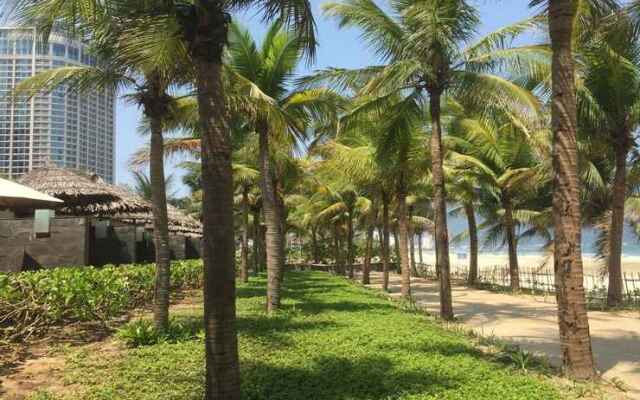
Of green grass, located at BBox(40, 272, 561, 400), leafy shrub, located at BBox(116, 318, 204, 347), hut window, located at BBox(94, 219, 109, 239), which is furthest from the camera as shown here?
hut window, located at BBox(94, 219, 109, 239)

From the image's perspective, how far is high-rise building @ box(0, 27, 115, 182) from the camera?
29.9 ft

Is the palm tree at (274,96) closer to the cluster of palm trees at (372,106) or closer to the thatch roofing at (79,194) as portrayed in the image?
the cluster of palm trees at (372,106)

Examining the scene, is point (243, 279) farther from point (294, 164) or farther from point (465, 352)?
point (465, 352)

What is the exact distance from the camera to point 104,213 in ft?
61.3

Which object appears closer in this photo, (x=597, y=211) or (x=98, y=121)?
(x=98, y=121)

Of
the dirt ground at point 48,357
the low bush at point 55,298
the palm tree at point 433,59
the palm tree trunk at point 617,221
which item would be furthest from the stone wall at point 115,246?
the palm tree trunk at point 617,221

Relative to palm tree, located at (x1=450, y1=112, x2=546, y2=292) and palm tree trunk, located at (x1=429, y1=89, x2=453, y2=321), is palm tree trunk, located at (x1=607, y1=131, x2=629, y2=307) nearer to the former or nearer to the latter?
palm tree, located at (x1=450, y1=112, x2=546, y2=292)

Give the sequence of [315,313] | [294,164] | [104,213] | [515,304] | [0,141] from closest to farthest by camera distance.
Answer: [315,313], [0,141], [515,304], [104,213], [294,164]

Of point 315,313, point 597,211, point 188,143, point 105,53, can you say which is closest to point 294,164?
point 188,143

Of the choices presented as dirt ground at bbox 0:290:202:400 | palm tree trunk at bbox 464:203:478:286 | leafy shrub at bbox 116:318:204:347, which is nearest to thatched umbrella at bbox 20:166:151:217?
dirt ground at bbox 0:290:202:400

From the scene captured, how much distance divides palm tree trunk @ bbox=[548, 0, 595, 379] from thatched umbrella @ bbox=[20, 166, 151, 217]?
1415 centimetres

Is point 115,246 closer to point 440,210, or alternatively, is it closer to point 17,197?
point 17,197

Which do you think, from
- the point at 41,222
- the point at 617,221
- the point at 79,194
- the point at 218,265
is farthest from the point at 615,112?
the point at 79,194

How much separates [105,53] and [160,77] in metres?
1.18
